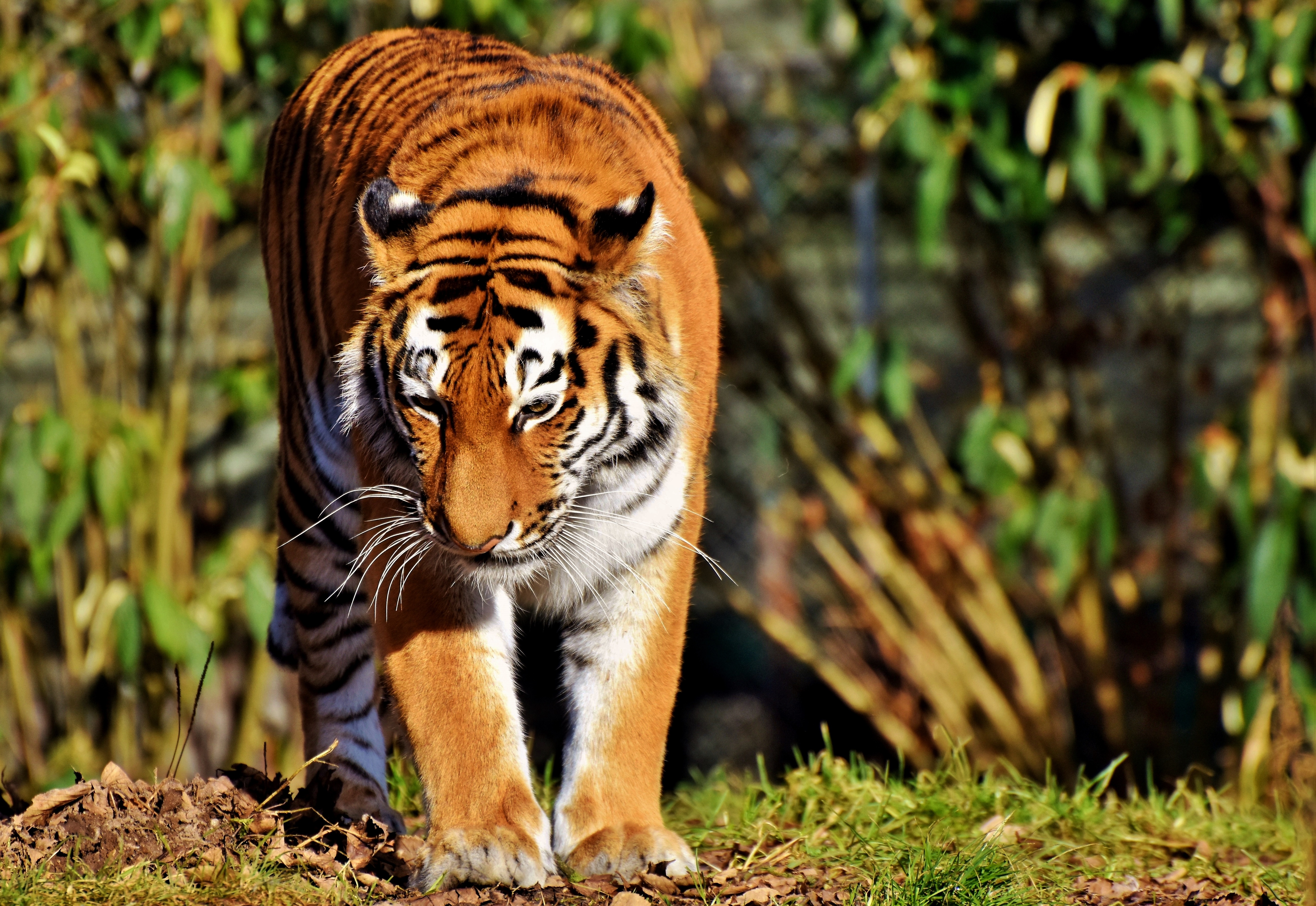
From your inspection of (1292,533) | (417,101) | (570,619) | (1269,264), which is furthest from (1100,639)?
(417,101)

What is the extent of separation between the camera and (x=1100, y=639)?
175 inches

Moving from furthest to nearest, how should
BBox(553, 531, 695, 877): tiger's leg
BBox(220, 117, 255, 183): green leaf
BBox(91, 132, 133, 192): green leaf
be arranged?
BBox(220, 117, 255, 183): green leaf < BBox(91, 132, 133, 192): green leaf < BBox(553, 531, 695, 877): tiger's leg

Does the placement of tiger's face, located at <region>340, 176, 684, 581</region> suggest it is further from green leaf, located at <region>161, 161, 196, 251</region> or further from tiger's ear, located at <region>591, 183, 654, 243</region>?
green leaf, located at <region>161, 161, 196, 251</region>

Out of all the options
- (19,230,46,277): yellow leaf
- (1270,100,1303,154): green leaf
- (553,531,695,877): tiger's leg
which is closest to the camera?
(553,531,695,877): tiger's leg

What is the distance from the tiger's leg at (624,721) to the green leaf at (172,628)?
1.69m

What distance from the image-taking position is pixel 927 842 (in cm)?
219

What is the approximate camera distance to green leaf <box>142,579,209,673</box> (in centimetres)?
373

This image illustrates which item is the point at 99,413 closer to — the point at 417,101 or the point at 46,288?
the point at 46,288

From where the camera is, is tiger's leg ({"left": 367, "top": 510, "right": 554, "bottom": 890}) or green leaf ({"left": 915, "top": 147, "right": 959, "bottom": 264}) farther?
green leaf ({"left": 915, "top": 147, "right": 959, "bottom": 264})

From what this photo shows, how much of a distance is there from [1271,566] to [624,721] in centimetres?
205

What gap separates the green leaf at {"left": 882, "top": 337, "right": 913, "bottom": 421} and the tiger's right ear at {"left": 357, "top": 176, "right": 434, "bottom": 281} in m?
2.01

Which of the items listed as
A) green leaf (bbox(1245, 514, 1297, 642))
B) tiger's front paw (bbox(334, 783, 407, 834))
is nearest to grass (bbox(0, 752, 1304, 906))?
tiger's front paw (bbox(334, 783, 407, 834))

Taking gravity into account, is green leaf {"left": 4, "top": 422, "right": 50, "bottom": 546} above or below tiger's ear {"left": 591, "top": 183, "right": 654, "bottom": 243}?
below

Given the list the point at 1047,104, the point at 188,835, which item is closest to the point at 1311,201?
the point at 1047,104
